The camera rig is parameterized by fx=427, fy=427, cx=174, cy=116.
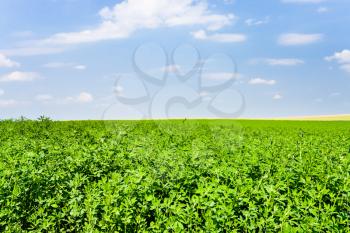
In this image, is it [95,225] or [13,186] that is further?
[13,186]

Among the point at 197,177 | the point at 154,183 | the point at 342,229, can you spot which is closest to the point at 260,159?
the point at 197,177

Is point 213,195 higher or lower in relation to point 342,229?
higher

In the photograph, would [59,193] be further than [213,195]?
Yes

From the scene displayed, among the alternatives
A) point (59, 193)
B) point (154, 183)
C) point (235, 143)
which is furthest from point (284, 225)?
point (235, 143)

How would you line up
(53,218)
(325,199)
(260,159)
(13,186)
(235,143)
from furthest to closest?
(235,143), (260,159), (13,186), (325,199), (53,218)

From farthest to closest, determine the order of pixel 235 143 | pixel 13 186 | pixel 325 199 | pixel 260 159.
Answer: pixel 235 143
pixel 260 159
pixel 13 186
pixel 325 199

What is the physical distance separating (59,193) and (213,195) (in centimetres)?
291

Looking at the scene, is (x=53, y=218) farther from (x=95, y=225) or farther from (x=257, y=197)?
(x=257, y=197)

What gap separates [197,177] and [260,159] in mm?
2047

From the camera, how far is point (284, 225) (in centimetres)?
507

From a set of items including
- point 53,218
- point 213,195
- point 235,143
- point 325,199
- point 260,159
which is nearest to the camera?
point 213,195

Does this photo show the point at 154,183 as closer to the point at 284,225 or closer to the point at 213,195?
the point at 213,195

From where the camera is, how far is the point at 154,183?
6.75 meters

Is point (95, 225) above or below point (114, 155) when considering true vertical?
below
